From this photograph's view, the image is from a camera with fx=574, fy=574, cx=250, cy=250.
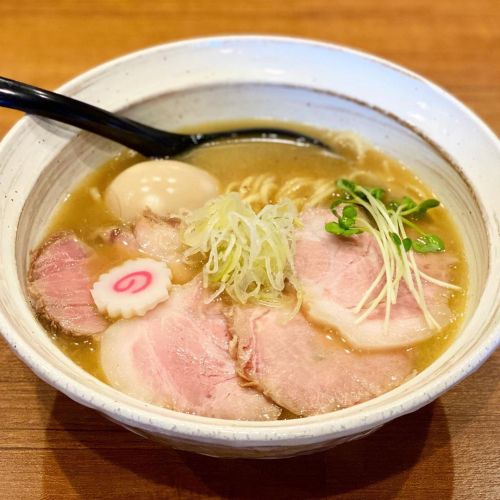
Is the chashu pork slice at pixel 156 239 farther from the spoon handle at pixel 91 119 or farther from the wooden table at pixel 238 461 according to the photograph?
the wooden table at pixel 238 461

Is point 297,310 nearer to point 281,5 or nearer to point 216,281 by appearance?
point 216,281

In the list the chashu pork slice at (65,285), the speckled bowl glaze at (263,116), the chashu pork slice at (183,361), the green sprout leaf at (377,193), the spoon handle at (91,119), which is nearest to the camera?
the speckled bowl glaze at (263,116)

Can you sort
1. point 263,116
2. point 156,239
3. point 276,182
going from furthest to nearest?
point 263,116 → point 276,182 → point 156,239

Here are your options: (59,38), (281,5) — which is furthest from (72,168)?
(281,5)

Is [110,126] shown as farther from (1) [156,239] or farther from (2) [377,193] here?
(2) [377,193]

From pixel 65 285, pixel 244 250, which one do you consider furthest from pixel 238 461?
pixel 65 285

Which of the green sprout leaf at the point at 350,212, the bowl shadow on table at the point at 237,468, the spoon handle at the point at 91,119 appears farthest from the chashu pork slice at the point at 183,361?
the spoon handle at the point at 91,119
